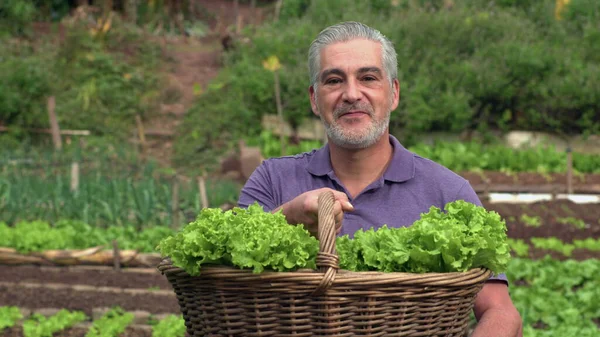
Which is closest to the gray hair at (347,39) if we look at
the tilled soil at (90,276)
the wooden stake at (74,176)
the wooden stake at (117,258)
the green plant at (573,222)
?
the tilled soil at (90,276)

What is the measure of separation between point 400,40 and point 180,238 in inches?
570

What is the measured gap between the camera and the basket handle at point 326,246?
2.07m

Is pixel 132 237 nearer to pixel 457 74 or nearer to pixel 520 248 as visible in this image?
pixel 520 248

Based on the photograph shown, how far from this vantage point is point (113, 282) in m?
7.99

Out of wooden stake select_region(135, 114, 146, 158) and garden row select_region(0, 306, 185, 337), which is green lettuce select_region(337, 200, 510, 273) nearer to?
garden row select_region(0, 306, 185, 337)

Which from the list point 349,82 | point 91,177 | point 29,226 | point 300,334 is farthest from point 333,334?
point 91,177

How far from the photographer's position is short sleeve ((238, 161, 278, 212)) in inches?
116

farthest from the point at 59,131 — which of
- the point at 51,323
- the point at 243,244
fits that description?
the point at 243,244

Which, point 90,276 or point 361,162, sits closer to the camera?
point 361,162

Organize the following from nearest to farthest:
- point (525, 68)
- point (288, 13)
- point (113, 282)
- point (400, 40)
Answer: point (113, 282), point (525, 68), point (400, 40), point (288, 13)

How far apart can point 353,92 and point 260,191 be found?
1.52 feet

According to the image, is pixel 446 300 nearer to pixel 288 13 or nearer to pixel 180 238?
pixel 180 238

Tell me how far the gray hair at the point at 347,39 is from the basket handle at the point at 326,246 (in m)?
0.80

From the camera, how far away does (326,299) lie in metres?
2.11
